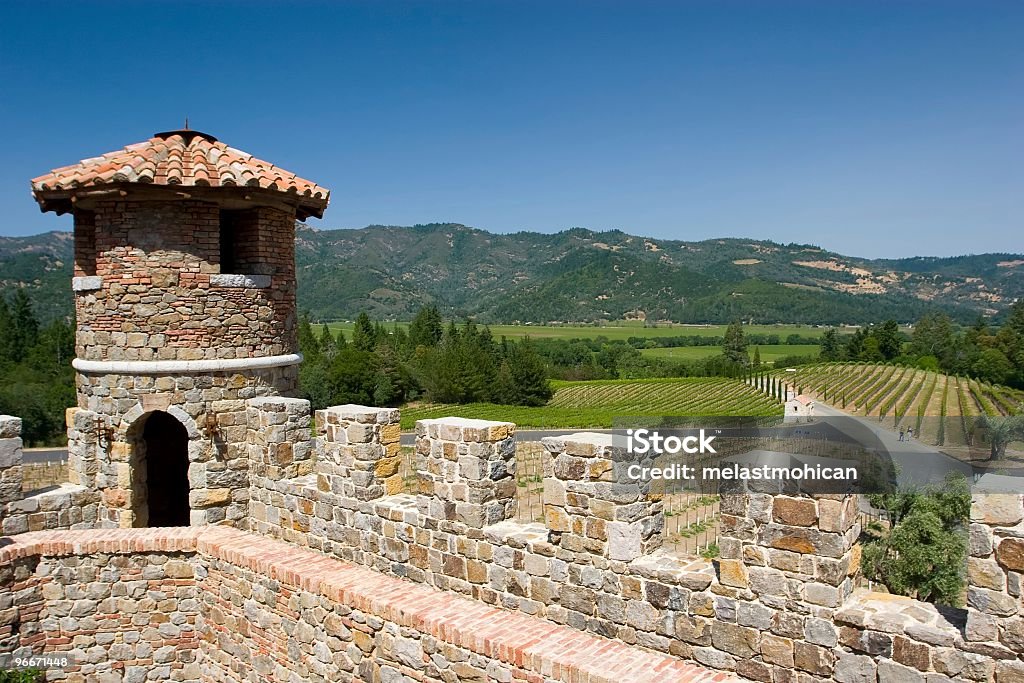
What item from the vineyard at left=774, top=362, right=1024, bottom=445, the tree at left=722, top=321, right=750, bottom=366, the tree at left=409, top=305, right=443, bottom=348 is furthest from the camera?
the tree at left=722, top=321, right=750, bottom=366

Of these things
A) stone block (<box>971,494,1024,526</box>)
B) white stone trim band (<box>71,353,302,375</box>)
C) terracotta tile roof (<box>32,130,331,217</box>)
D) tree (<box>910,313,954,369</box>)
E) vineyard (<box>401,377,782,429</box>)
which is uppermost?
terracotta tile roof (<box>32,130,331,217</box>)

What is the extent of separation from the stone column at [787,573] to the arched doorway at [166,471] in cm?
906

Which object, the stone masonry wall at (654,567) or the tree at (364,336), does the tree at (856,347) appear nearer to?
the tree at (364,336)

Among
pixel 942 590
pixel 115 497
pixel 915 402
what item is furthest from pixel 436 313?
pixel 115 497

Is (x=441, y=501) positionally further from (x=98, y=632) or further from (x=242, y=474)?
(x=98, y=632)

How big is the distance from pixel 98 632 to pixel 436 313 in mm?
94565

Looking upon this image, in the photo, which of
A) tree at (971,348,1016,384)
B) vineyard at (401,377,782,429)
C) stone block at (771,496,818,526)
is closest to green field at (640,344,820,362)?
tree at (971,348,1016,384)

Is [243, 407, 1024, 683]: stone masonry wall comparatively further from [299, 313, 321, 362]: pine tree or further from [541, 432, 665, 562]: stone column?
[299, 313, 321, 362]: pine tree

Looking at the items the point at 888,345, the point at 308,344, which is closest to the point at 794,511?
the point at 308,344

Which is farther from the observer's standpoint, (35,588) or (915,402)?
(915,402)

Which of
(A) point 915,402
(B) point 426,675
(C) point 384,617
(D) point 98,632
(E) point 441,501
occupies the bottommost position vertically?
(A) point 915,402

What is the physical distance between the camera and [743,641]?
193 inches

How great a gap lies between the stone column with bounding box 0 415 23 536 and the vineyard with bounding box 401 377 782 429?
5054 centimetres

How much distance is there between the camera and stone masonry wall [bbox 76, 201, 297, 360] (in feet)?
27.4
